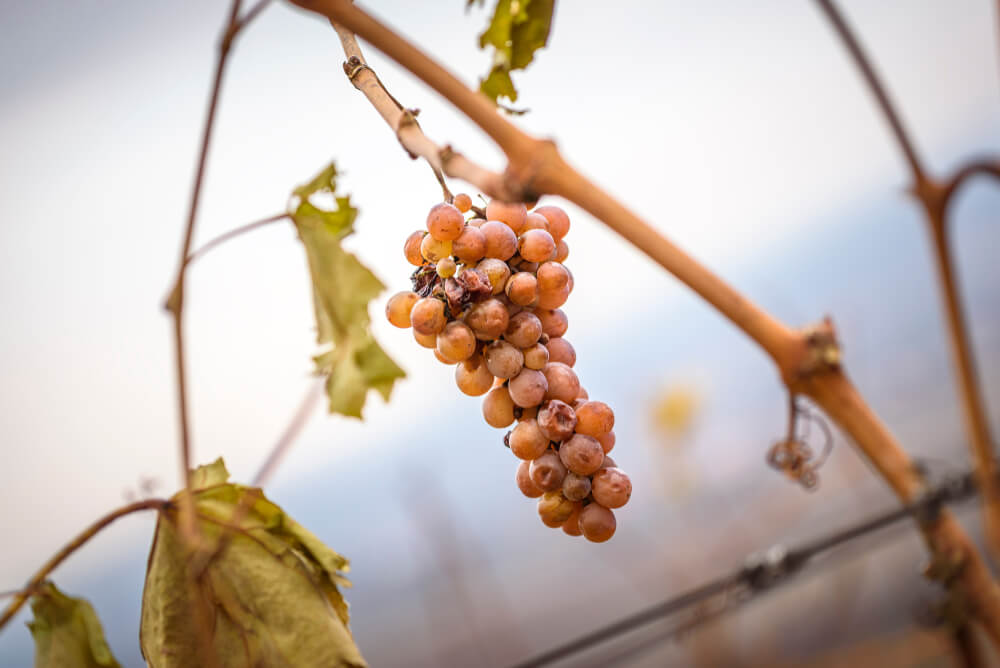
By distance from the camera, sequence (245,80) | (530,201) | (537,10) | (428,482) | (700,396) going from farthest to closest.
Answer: (700,396)
(428,482)
(245,80)
(537,10)
(530,201)

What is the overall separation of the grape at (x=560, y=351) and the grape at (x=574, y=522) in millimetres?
73

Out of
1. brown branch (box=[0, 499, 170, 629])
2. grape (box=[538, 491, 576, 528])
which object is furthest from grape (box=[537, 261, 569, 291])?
brown branch (box=[0, 499, 170, 629])

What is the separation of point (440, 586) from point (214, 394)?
2.12 feet

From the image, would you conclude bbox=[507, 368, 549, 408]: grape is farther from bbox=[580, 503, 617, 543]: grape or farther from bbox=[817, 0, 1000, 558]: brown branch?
bbox=[817, 0, 1000, 558]: brown branch

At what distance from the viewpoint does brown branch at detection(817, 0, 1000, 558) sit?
1.11ft

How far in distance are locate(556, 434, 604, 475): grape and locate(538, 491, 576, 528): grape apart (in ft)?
0.05

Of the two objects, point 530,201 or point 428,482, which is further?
point 428,482

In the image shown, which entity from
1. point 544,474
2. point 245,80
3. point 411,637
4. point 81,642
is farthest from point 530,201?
point 411,637

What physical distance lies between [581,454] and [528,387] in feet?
0.13

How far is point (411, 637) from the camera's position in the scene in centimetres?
110

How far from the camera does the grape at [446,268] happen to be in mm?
297

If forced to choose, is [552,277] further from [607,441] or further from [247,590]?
[247,590]

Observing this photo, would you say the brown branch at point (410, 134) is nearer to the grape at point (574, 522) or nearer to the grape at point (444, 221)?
the grape at point (444, 221)

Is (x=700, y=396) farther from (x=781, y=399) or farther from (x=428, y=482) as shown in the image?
(x=428, y=482)
